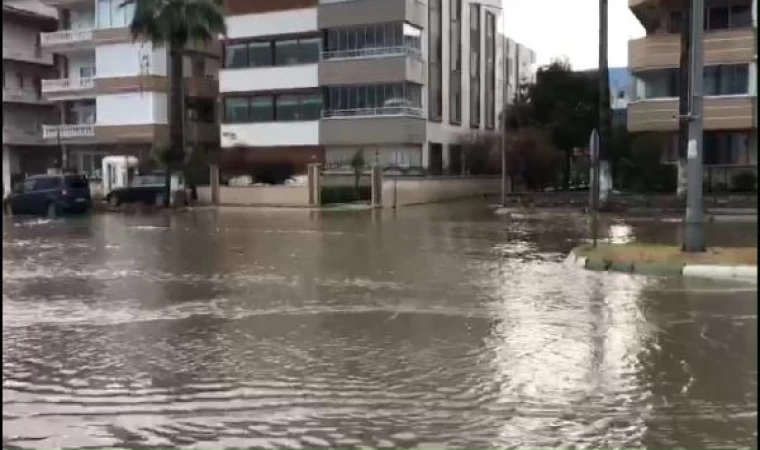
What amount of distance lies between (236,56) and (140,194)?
15115 millimetres

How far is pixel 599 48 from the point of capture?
3462 cm

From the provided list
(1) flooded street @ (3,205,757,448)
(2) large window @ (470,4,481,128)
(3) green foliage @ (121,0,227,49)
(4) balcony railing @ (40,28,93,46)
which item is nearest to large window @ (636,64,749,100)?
(2) large window @ (470,4,481,128)

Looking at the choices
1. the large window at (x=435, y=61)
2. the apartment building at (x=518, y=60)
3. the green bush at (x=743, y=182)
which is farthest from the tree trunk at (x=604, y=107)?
the apartment building at (x=518, y=60)

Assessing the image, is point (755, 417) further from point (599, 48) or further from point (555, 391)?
point (599, 48)

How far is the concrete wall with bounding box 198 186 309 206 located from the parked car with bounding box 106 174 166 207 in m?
2.62

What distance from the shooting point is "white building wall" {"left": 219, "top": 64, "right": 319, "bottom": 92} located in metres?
51.8

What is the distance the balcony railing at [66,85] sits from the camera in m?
57.7

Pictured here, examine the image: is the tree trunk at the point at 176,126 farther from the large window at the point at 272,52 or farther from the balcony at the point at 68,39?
the balcony at the point at 68,39

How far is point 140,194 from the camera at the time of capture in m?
42.6

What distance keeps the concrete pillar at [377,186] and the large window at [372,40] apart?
9.98 meters

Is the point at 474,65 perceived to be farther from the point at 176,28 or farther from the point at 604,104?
the point at 604,104

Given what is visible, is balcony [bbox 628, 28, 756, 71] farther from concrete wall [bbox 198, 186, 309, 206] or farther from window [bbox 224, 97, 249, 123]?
window [bbox 224, 97, 249, 123]

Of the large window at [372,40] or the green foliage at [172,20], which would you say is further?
the large window at [372,40]

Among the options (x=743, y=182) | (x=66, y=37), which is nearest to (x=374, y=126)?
(x=743, y=182)
